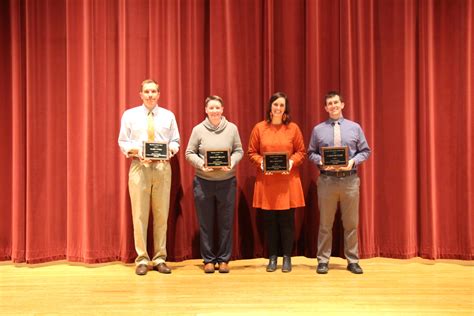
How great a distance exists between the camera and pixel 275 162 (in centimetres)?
387

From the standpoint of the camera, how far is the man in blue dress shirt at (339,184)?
3.97 meters

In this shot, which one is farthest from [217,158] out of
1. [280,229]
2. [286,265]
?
[286,265]

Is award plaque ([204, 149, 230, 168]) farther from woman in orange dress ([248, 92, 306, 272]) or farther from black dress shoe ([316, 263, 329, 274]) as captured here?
black dress shoe ([316, 263, 329, 274])

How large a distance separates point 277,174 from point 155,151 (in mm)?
1096

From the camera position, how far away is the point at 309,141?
452 cm

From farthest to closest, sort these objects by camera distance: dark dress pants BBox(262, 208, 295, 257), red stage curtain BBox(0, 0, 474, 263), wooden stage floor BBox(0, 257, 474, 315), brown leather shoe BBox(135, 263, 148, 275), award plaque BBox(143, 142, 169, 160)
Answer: red stage curtain BBox(0, 0, 474, 263), dark dress pants BBox(262, 208, 295, 257), brown leather shoe BBox(135, 263, 148, 275), award plaque BBox(143, 142, 169, 160), wooden stage floor BBox(0, 257, 474, 315)

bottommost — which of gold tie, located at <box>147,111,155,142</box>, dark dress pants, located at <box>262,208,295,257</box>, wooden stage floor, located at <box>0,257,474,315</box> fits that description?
wooden stage floor, located at <box>0,257,474,315</box>

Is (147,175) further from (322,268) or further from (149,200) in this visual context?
(322,268)

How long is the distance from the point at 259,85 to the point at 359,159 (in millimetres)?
1286

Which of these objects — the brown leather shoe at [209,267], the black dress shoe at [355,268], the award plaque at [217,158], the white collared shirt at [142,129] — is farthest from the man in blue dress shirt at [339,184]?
the white collared shirt at [142,129]

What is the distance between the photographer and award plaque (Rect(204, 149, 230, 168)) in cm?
384

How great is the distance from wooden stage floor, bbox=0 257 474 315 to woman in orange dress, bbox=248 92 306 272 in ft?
1.02

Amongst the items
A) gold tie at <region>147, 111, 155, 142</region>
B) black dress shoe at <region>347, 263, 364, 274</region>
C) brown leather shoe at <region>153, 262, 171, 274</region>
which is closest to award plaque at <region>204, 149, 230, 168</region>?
gold tie at <region>147, 111, 155, 142</region>

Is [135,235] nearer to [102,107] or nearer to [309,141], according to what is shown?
[102,107]
